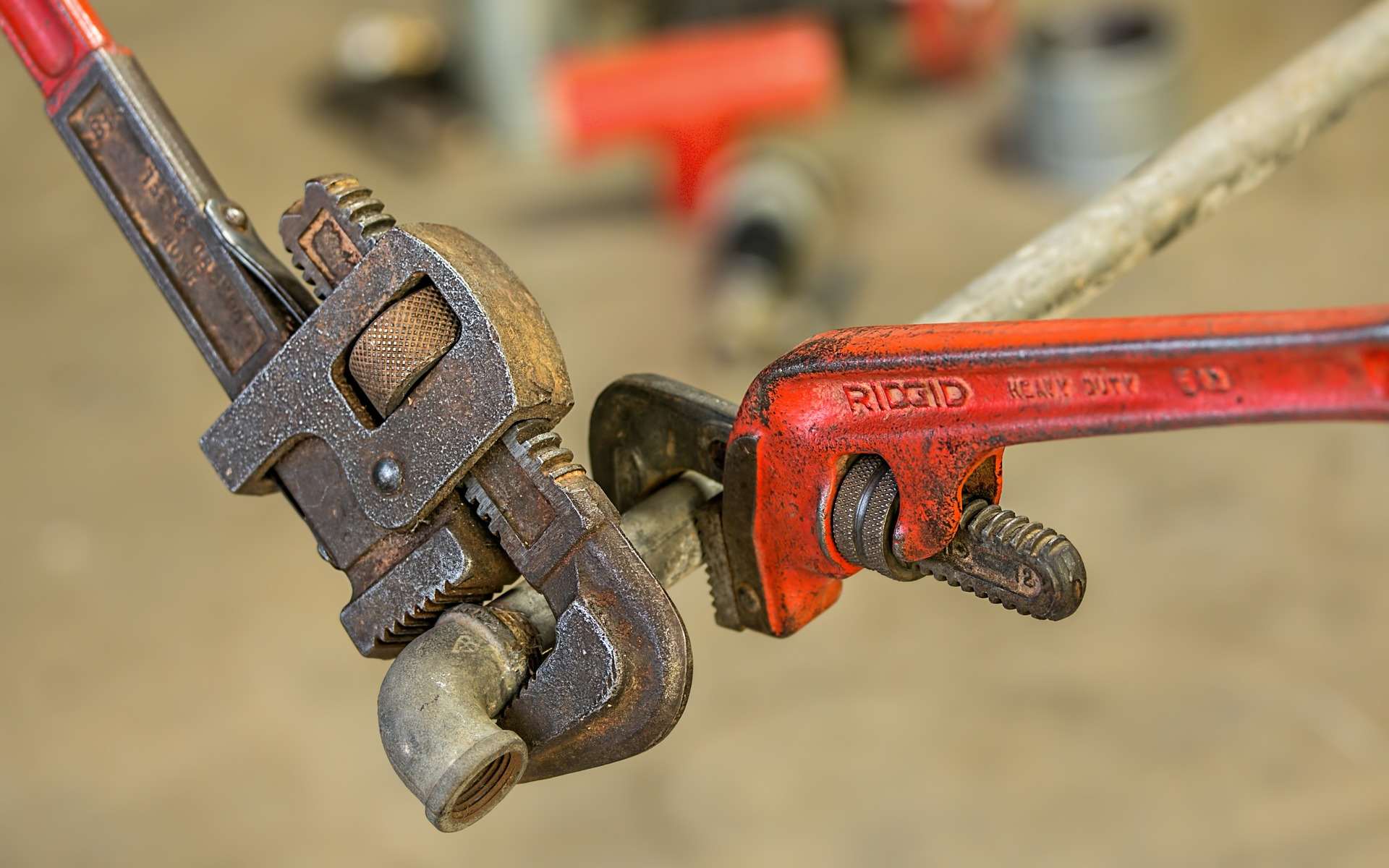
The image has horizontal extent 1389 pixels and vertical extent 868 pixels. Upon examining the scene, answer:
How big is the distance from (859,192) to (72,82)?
3.97 m

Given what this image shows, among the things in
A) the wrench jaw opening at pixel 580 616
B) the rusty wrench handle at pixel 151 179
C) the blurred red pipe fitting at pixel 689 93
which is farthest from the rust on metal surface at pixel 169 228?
the blurred red pipe fitting at pixel 689 93

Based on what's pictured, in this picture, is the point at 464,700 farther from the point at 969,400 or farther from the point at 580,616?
the point at 969,400

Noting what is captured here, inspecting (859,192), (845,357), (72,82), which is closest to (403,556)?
(845,357)

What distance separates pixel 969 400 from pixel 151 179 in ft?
2.57

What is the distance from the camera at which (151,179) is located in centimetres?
135

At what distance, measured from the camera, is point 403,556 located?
1238 mm

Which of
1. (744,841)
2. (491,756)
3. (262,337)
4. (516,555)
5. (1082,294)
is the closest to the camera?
(491,756)

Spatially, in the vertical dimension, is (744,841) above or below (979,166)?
below

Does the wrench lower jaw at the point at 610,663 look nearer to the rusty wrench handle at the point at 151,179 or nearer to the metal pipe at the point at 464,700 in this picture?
the metal pipe at the point at 464,700

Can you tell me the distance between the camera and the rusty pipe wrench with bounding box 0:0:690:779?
114cm

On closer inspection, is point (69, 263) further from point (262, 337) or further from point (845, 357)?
point (845, 357)

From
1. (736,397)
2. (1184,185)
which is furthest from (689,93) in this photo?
(1184,185)

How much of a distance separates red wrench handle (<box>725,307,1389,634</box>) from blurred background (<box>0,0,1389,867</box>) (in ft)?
6.73

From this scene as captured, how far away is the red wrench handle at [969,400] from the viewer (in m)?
0.85
